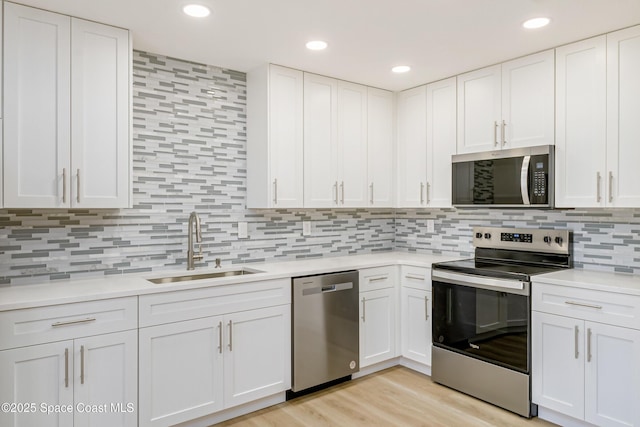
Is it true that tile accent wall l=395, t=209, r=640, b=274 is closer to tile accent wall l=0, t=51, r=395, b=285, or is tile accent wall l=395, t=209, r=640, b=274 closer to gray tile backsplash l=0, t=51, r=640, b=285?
gray tile backsplash l=0, t=51, r=640, b=285

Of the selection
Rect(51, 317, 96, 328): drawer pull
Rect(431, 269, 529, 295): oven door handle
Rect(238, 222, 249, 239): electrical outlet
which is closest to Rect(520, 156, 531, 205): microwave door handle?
Rect(431, 269, 529, 295): oven door handle

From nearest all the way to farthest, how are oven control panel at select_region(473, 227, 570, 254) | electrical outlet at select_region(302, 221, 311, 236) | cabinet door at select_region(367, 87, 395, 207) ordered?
oven control panel at select_region(473, 227, 570, 254) < electrical outlet at select_region(302, 221, 311, 236) < cabinet door at select_region(367, 87, 395, 207)

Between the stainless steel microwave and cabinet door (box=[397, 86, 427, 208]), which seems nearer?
the stainless steel microwave

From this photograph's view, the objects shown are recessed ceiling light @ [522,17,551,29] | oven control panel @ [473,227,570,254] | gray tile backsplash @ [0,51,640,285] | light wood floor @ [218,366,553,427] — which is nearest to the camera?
recessed ceiling light @ [522,17,551,29]

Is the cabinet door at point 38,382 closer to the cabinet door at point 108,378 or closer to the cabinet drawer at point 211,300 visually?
the cabinet door at point 108,378

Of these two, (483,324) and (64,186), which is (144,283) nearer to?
(64,186)

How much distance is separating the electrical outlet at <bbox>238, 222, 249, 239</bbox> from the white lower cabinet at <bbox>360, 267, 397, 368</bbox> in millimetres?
944

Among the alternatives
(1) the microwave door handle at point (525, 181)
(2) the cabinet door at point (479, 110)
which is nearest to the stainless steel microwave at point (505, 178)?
(1) the microwave door handle at point (525, 181)

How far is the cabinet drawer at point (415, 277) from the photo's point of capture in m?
3.38

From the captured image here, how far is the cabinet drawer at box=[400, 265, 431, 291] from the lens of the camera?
3375 mm

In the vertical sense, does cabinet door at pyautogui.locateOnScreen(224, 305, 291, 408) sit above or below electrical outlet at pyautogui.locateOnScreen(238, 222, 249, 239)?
below

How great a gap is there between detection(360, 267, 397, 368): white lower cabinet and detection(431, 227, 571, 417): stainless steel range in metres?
0.39

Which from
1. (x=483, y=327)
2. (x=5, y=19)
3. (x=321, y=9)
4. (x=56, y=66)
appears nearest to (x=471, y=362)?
(x=483, y=327)


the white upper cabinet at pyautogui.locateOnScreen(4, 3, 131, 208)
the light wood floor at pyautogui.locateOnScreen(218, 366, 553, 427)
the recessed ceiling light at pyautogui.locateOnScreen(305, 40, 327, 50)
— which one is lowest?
the light wood floor at pyautogui.locateOnScreen(218, 366, 553, 427)
